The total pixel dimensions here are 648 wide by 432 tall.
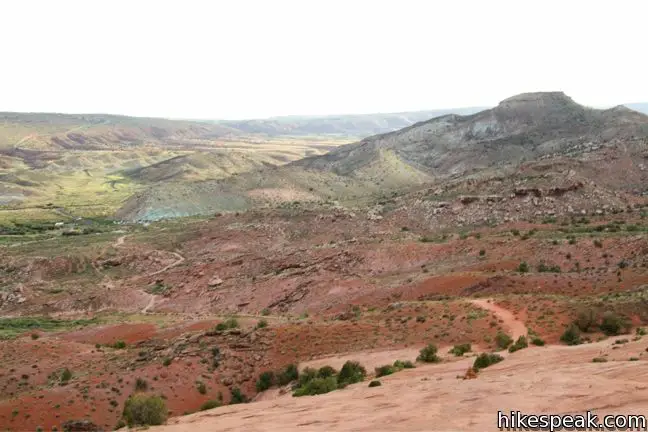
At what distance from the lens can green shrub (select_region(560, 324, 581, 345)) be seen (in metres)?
23.3

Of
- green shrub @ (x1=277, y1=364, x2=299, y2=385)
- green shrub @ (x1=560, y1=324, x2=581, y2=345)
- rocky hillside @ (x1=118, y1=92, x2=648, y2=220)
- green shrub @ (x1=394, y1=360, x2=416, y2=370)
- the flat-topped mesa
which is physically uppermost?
the flat-topped mesa

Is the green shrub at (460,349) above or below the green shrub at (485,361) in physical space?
below

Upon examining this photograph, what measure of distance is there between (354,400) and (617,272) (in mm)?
21493

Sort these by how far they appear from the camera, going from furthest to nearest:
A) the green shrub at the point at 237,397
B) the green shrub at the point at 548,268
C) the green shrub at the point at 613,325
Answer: the green shrub at the point at 548,268 → the green shrub at the point at 237,397 → the green shrub at the point at 613,325

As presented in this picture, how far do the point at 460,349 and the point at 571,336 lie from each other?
4.29 metres

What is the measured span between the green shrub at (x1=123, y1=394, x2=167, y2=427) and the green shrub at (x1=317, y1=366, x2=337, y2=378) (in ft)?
19.9

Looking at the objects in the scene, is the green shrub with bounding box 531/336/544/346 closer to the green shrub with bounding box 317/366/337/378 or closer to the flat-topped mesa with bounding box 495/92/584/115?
the green shrub with bounding box 317/366/337/378

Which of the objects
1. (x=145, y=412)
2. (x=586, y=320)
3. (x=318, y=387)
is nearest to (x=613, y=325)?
(x=586, y=320)

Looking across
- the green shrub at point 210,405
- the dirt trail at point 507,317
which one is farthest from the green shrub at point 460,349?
the green shrub at point 210,405

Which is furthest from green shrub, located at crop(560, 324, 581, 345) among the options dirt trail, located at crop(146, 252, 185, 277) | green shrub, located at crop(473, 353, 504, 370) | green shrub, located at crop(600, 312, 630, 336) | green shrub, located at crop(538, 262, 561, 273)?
dirt trail, located at crop(146, 252, 185, 277)

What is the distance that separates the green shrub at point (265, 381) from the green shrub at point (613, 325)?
44.6ft

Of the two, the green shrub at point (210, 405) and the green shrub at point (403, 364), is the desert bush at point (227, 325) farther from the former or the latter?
the green shrub at point (403, 364)

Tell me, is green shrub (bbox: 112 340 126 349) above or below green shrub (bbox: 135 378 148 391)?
below

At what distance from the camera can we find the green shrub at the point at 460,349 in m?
23.9
